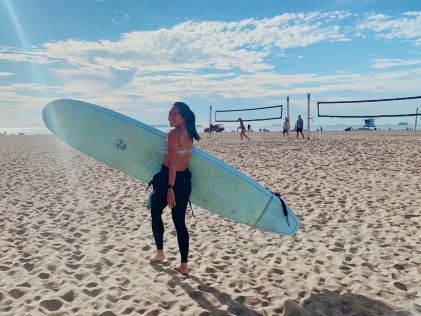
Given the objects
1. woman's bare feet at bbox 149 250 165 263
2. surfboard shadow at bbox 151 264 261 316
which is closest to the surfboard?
woman's bare feet at bbox 149 250 165 263

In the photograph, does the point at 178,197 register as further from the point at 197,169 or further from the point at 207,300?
the point at 207,300

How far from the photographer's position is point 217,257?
4.70 m

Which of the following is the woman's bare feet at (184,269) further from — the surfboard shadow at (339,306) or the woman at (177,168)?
the surfboard shadow at (339,306)

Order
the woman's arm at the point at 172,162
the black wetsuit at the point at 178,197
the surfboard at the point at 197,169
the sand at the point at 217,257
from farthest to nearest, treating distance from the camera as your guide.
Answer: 1. the surfboard at the point at 197,169
2. the black wetsuit at the point at 178,197
3. the woman's arm at the point at 172,162
4. the sand at the point at 217,257

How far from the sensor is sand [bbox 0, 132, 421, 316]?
352 centimetres

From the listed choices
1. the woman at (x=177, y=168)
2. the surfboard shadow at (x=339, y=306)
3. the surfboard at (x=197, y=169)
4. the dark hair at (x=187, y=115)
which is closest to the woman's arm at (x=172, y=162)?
the woman at (x=177, y=168)

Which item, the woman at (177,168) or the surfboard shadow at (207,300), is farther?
the woman at (177,168)

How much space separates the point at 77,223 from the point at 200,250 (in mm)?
2251

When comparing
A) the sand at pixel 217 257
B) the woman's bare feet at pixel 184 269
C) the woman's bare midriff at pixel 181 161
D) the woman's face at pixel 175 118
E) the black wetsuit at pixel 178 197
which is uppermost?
the woman's face at pixel 175 118

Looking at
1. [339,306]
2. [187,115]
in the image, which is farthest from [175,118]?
[339,306]

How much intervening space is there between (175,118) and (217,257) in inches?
71.4

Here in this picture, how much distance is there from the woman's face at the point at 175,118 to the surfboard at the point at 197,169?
516mm

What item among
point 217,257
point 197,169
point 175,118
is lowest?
point 217,257

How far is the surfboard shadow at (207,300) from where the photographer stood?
339 centimetres
